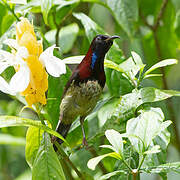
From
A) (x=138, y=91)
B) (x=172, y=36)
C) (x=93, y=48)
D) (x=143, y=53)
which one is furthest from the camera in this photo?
(x=143, y=53)

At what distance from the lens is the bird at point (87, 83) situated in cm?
109

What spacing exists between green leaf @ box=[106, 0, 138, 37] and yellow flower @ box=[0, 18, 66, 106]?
0.41 metres

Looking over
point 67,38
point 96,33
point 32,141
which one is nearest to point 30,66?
point 32,141

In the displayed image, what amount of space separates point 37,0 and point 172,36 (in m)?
0.59

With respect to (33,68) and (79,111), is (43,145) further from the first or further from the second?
(79,111)

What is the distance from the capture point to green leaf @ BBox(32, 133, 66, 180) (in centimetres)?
79

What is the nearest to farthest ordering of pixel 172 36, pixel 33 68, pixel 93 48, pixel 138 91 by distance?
1. pixel 33 68
2. pixel 138 91
3. pixel 93 48
4. pixel 172 36

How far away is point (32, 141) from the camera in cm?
86

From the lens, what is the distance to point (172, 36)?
1.57 m

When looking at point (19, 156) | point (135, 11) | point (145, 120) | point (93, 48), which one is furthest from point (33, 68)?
point (19, 156)

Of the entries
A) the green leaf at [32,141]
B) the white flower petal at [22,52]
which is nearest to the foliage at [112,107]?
the green leaf at [32,141]

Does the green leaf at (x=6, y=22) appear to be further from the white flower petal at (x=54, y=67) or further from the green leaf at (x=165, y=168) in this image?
the green leaf at (x=165, y=168)

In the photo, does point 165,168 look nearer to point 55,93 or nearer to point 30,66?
point 30,66

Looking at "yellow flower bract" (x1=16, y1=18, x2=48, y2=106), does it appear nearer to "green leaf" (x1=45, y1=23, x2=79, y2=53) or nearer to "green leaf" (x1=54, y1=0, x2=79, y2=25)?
"green leaf" (x1=54, y1=0, x2=79, y2=25)
